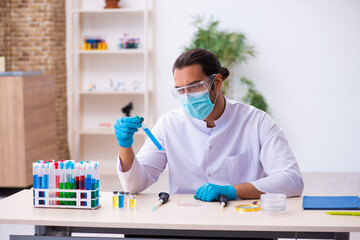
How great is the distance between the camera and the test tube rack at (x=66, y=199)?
214cm

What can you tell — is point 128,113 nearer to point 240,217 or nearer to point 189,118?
point 189,118

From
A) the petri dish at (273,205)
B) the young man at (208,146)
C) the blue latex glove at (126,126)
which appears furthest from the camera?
the young man at (208,146)

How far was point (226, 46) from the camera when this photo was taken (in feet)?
20.5

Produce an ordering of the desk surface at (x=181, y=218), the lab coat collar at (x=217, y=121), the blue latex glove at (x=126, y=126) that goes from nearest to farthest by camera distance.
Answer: the desk surface at (x=181, y=218) → the blue latex glove at (x=126, y=126) → the lab coat collar at (x=217, y=121)

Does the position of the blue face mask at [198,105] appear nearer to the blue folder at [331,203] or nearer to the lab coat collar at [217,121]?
the lab coat collar at [217,121]

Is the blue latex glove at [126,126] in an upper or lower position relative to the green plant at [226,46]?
lower

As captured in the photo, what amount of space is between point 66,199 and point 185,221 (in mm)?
499

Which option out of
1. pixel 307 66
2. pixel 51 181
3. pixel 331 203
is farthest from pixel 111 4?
pixel 331 203

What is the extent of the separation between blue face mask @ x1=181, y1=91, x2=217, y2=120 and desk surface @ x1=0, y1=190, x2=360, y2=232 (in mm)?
439

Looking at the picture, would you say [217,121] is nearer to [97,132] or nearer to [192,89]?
[192,89]

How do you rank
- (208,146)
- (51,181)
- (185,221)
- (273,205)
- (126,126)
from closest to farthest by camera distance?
1. (185,221)
2. (273,205)
3. (51,181)
4. (126,126)
5. (208,146)

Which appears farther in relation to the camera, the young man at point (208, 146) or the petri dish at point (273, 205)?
the young man at point (208, 146)

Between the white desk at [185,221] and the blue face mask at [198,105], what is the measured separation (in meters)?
0.45

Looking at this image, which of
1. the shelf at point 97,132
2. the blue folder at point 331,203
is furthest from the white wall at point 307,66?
the blue folder at point 331,203
